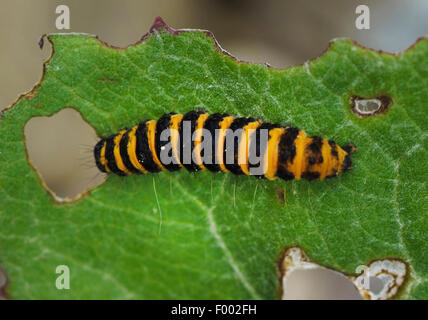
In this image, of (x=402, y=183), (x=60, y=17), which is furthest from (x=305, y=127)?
(x=60, y=17)

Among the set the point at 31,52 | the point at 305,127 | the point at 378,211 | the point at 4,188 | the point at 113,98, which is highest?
the point at 31,52

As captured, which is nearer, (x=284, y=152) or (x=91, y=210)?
(x=284, y=152)

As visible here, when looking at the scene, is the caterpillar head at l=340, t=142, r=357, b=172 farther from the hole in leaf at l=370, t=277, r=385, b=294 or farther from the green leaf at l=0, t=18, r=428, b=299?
the hole in leaf at l=370, t=277, r=385, b=294

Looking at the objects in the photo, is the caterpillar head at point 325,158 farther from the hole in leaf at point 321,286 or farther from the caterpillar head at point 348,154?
the hole in leaf at point 321,286

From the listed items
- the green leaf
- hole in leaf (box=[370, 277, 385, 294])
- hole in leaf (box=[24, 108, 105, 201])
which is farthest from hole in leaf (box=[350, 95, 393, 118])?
hole in leaf (box=[24, 108, 105, 201])

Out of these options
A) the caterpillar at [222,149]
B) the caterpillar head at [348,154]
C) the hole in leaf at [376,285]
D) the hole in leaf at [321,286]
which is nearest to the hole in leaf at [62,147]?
the caterpillar at [222,149]
